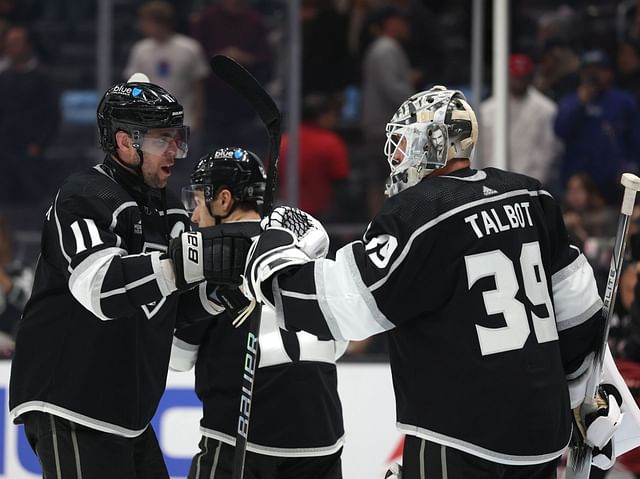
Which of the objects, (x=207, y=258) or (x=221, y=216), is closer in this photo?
(x=207, y=258)

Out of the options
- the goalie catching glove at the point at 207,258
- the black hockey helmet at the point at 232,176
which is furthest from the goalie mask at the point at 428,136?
the black hockey helmet at the point at 232,176

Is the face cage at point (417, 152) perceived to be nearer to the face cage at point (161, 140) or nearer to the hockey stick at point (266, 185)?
the hockey stick at point (266, 185)

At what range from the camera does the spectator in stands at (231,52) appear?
564 centimetres

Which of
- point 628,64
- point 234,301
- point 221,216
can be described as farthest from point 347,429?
point 628,64

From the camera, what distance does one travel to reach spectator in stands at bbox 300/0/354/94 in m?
5.58

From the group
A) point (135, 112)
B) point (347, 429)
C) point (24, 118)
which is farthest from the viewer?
point (24, 118)

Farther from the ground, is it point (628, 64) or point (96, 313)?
point (628, 64)

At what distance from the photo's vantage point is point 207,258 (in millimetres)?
2676

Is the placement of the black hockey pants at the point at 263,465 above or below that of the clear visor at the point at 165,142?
below

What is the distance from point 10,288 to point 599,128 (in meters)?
2.67

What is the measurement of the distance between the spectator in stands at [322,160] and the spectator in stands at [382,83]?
129 mm

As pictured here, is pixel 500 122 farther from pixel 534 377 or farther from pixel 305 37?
pixel 534 377

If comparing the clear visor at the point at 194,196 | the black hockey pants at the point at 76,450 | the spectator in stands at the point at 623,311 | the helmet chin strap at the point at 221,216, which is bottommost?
the black hockey pants at the point at 76,450

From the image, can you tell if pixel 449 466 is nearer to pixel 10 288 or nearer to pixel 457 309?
pixel 457 309
